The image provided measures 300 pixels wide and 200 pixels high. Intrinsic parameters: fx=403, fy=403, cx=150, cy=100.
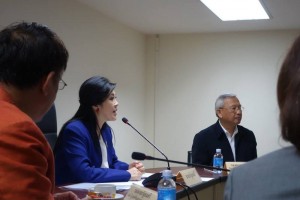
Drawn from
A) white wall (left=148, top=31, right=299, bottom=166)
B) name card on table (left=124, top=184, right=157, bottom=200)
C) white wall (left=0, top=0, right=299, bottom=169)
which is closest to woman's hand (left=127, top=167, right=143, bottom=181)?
name card on table (left=124, top=184, right=157, bottom=200)

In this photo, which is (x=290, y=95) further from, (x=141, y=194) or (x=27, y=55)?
(x=141, y=194)

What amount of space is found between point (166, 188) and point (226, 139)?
175 cm

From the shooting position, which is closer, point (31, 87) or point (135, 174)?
point (31, 87)

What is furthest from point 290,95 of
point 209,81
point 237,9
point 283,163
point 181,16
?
point 209,81

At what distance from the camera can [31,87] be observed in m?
1.19

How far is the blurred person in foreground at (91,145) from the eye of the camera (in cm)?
243

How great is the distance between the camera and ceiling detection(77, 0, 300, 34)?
4258 millimetres

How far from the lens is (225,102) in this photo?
3674 mm

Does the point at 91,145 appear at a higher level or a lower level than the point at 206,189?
higher

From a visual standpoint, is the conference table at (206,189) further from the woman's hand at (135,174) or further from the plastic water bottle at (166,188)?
the woman's hand at (135,174)

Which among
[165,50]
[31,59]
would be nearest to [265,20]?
[165,50]

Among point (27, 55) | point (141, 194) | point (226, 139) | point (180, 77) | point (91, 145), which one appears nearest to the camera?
point (27, 55)

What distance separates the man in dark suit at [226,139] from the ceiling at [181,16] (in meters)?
1.16

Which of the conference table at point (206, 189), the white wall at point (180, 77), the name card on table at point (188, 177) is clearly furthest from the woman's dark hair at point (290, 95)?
the white wall at point (180, 77)
